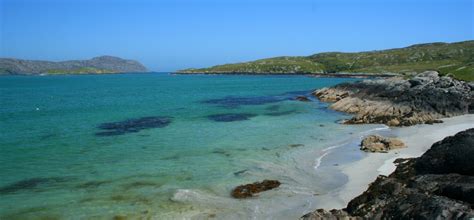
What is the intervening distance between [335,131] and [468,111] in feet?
66.2

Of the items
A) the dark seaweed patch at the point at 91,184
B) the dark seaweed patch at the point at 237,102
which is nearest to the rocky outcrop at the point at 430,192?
the dark seaweed patch at the point at 91,184

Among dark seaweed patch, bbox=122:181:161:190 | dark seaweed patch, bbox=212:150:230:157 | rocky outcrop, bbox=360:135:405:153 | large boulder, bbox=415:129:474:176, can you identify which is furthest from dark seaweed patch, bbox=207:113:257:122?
large boulder, bbox=415:129:474:176

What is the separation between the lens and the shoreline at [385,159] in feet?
76.3

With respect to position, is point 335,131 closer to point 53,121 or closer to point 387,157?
point 387,157

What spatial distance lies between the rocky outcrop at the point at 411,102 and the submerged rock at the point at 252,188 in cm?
2667

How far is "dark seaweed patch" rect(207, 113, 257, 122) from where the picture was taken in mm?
57156

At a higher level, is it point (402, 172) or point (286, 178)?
point (402, 172)

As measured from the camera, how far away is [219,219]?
67.9ft

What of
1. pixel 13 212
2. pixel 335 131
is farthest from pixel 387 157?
pixel 13 212

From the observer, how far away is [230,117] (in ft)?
195

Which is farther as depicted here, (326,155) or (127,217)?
(326,155)

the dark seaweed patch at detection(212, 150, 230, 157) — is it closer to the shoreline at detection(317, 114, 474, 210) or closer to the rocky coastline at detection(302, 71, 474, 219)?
the shoreline at detection(317, 114, 474, 210)

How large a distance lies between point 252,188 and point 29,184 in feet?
48.6

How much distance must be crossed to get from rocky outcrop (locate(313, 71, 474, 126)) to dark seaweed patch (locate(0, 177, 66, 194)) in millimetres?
35331
